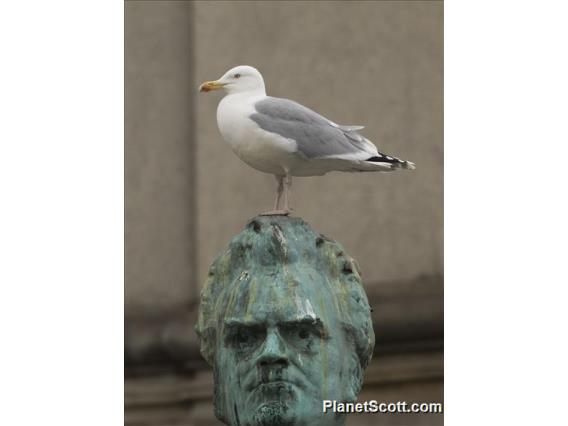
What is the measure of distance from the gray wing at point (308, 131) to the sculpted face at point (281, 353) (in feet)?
1.53

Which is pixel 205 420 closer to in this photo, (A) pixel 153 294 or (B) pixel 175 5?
→ (A) pixel 153 294

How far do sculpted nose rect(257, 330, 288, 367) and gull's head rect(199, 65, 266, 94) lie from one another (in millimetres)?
974

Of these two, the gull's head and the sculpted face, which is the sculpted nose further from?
the gull's head

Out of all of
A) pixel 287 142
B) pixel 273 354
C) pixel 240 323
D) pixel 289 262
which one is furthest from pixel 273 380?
pixel 287 142

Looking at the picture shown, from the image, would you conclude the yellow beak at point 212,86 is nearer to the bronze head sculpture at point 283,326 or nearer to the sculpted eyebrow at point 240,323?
the bronze head sculpture at point 283,326

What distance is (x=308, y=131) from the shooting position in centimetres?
704

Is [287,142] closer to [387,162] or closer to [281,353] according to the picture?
[387,162]

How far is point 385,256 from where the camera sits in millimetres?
10625

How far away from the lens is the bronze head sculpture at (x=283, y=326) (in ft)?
21.7

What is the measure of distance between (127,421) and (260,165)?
12.8 feet

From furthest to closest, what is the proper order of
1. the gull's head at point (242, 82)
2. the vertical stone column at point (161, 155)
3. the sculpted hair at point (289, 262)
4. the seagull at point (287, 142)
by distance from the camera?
the vertical stone column at point (161, 155), the gull's head at point (242, 82), the seagull at point (287, 142), the sculpted hair at point (289, 262)

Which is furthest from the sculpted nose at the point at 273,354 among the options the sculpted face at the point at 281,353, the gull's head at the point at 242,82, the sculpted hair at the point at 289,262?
the gull's head at the point at 242,82

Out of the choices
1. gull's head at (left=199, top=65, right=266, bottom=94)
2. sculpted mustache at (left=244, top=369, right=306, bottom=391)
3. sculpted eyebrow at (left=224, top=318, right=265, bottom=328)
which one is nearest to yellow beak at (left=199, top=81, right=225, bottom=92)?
gull's head at (left=199, top=65, right=266, bottom=94)

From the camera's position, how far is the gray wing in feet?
23.1
